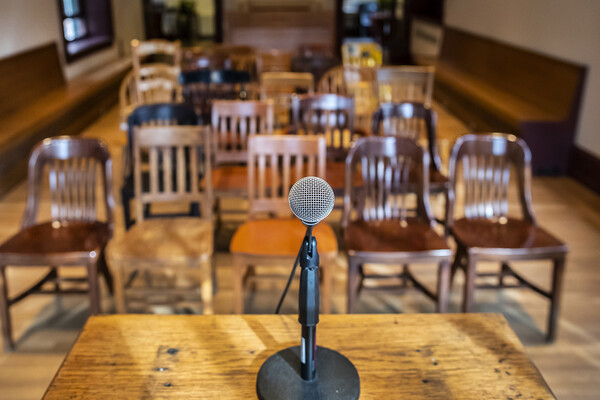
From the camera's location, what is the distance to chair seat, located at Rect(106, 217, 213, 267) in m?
2.29

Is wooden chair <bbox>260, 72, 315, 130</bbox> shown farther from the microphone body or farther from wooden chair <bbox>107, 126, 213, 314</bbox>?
the microphone body

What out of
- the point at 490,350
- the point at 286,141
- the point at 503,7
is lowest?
the point at 490,350

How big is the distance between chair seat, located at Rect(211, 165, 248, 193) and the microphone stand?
165cm

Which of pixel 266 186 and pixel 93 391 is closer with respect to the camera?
pixel 93 391

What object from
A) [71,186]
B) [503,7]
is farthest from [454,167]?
[503,7]

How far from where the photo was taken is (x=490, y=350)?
142cm

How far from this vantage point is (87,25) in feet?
29.3

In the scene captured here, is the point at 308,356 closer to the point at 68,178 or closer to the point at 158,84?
the point at 68,178

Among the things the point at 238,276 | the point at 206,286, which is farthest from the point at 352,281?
the point at 206,286

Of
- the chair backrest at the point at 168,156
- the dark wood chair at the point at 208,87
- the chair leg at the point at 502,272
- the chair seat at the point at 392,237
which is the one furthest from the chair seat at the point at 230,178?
the chair leg at the point at 502,272

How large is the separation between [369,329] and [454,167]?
52.8 inches

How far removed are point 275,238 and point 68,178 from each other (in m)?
1.08

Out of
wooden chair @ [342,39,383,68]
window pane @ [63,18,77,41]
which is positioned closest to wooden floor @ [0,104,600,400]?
wooden chair @ [342,39,383,68]

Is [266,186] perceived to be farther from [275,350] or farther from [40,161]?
[275,350]
